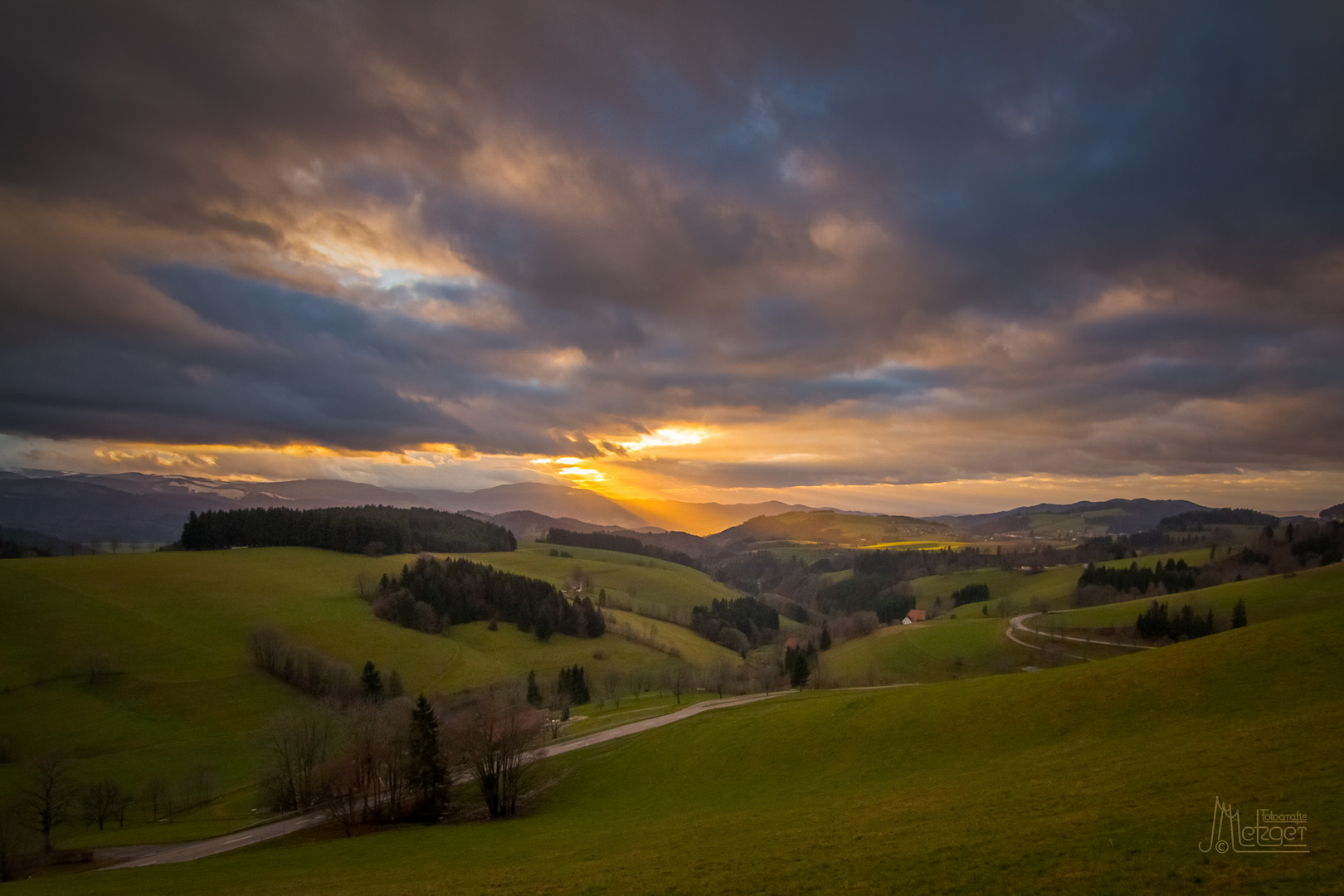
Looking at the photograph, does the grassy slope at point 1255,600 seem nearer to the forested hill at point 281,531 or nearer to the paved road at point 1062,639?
the paved road at point 1062,639

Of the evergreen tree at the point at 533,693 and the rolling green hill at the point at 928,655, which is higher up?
the rolling green hill at the point at 928,655

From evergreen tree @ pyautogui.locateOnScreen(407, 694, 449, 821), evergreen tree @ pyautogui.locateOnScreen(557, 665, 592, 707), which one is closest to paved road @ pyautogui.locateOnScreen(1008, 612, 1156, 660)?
evergreen tree @ pyautogui.locateOnScreen(557, 665, 592, 707)

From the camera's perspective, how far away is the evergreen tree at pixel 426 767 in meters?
56.7

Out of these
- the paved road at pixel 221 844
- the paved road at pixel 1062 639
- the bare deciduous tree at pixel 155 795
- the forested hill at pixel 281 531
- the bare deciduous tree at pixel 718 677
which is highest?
the forested hill at pixel 281 531

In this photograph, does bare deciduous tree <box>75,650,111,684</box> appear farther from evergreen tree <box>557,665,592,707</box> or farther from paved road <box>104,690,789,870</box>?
evergreen tree <box>557,665,592,707</box>

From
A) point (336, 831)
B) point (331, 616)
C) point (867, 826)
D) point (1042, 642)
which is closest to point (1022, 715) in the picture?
point (867, 826)

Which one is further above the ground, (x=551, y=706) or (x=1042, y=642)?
(x=1042, y=642)

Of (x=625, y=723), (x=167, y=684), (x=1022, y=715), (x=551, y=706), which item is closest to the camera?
(x=1022, y=715)

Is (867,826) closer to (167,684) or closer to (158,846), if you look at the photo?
(158,846)

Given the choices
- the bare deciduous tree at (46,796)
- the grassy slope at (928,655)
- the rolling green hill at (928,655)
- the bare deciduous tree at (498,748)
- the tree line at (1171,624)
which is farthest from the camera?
the grassy slope at (928,655)

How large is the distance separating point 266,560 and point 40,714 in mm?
72428

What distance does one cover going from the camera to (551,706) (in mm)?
109438

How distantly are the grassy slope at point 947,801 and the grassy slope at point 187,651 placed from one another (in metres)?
38.4

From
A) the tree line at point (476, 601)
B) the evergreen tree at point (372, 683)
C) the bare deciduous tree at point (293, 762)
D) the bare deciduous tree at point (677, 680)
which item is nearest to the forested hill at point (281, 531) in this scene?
the tree line at point (476, 601)
